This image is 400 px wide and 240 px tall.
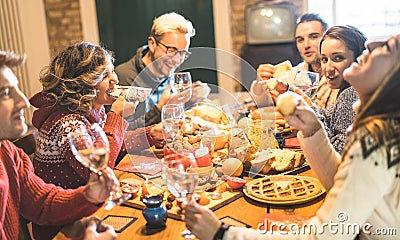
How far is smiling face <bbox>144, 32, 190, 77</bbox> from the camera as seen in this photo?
3.17 m

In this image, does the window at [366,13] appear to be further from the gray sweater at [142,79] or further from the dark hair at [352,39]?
the dark hair at [352,39]

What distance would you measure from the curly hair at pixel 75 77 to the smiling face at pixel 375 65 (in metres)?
1.15

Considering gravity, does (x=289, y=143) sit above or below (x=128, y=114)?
below

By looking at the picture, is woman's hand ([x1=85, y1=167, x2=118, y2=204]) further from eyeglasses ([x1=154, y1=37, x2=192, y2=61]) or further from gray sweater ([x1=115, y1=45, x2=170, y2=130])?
eyeglasses ([x1=154, y1=37, x2=192, y2=61])

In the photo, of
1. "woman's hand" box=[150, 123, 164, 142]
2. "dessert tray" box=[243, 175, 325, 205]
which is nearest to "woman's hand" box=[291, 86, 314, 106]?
"dessert tray" box=[243, 175, 325, 205]

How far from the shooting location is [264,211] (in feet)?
5.11

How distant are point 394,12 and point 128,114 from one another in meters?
3.60

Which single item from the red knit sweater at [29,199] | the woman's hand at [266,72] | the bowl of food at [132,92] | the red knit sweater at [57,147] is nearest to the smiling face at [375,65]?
the red knit sweater at [29,199]

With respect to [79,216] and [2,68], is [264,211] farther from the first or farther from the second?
[2,68]

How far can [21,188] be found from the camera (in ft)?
5.22

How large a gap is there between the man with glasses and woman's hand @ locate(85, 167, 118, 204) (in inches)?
63.6

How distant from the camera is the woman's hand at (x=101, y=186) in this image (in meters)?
1.32

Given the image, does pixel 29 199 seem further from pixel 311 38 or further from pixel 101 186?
pixel 311 38

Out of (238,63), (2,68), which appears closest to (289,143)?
(2,68)
